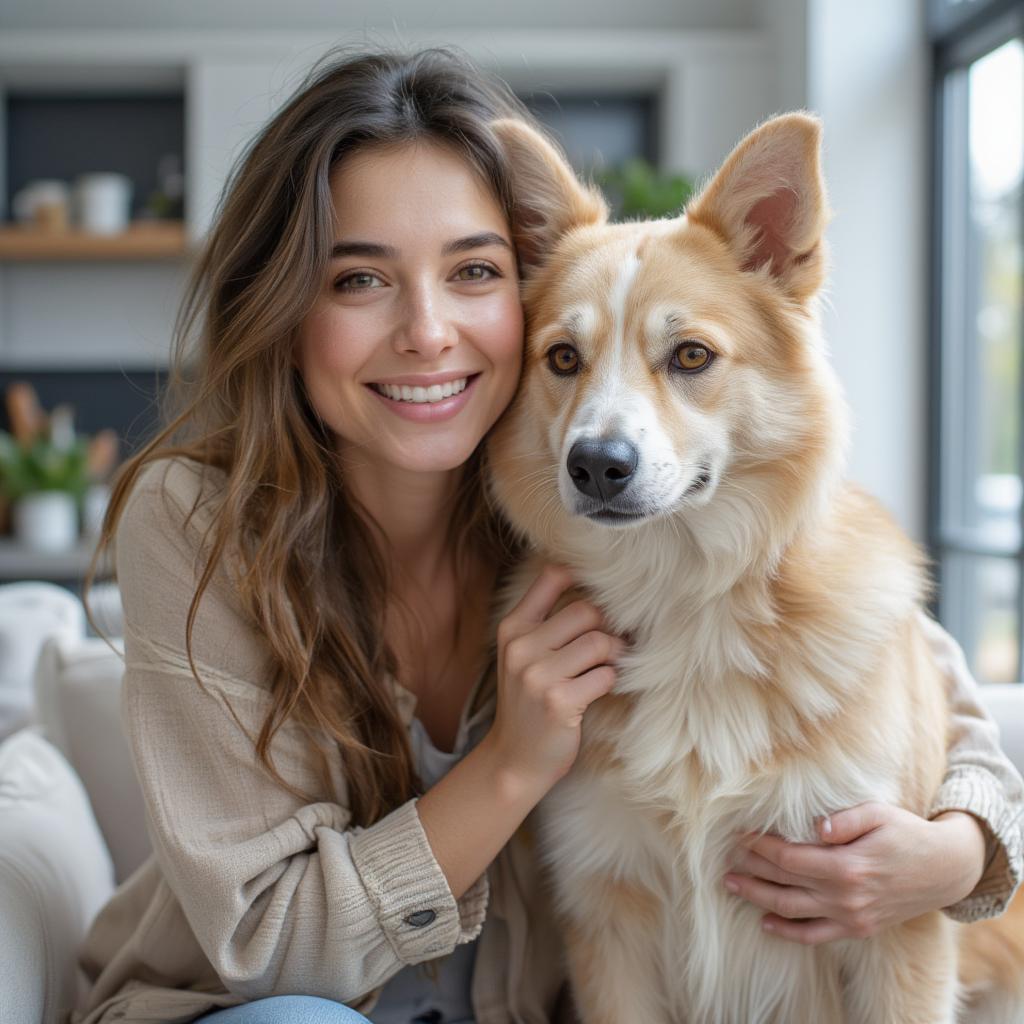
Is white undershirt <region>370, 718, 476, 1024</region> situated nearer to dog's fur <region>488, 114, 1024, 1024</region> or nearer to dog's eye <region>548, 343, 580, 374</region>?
dog's fur <region>488, 114, 1024, 1024</region>

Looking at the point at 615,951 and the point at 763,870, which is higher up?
the point at 763,870

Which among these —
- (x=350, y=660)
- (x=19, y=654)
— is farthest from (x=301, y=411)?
(x=19, y=654)

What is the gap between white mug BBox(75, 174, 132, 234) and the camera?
14.7ft

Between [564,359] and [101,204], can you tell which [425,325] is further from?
[101,204]

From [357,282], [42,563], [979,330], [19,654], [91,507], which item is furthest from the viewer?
[91,507]

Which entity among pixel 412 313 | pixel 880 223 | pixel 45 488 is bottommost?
pixel 45 488

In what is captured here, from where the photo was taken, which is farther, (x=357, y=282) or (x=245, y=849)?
(x=357, y=282)

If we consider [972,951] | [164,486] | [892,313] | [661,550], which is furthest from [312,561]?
[892,313]

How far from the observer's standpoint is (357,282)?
1.35 meters

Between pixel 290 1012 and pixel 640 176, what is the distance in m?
3.16

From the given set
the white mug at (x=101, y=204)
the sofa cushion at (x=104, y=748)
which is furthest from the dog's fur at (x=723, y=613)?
the white mug at (x=101, y=204)

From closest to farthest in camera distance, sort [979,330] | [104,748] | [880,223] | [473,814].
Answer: [473,814], [104,748], [979,330], [880,223]

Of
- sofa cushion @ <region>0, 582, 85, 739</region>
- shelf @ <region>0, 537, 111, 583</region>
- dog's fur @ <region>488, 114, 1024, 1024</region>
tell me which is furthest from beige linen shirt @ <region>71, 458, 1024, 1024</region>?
shelf @ <region>0, 537, 111, 583</region>

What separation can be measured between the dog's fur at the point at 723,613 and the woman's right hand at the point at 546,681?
4 centimetres
